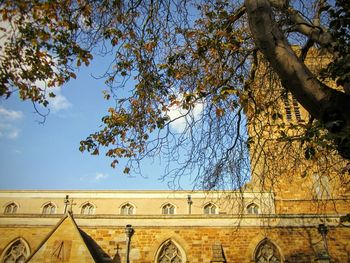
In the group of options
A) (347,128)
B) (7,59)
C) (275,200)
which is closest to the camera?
(347,128)

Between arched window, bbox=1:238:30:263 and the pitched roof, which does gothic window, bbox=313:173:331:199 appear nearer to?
the pitched roof

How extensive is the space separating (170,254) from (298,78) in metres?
13.7

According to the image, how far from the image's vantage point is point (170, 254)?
1619cm

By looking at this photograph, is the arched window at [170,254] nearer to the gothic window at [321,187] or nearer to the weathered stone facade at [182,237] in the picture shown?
the weathered stone facade at [182,237]

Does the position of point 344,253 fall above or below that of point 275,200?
below

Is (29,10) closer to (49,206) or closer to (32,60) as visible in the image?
(32,60)

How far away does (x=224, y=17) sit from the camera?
23.0 feet

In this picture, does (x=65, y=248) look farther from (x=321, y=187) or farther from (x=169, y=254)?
(x=321, y=187)

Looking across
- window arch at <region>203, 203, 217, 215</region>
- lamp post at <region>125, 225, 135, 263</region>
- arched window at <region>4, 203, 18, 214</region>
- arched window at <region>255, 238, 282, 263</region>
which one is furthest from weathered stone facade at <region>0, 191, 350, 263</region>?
arched window at <region>4, 203, 18, 214</region>

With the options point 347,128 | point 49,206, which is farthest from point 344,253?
point 49,206

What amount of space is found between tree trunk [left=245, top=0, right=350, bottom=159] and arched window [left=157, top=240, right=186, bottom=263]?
13.1 m

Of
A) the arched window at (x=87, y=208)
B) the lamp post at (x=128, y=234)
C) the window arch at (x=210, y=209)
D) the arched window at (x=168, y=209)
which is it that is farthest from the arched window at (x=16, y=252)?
the window arch at (x=210, y=209)

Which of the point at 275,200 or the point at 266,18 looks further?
the point at 275,200

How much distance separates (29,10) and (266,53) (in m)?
3.90
